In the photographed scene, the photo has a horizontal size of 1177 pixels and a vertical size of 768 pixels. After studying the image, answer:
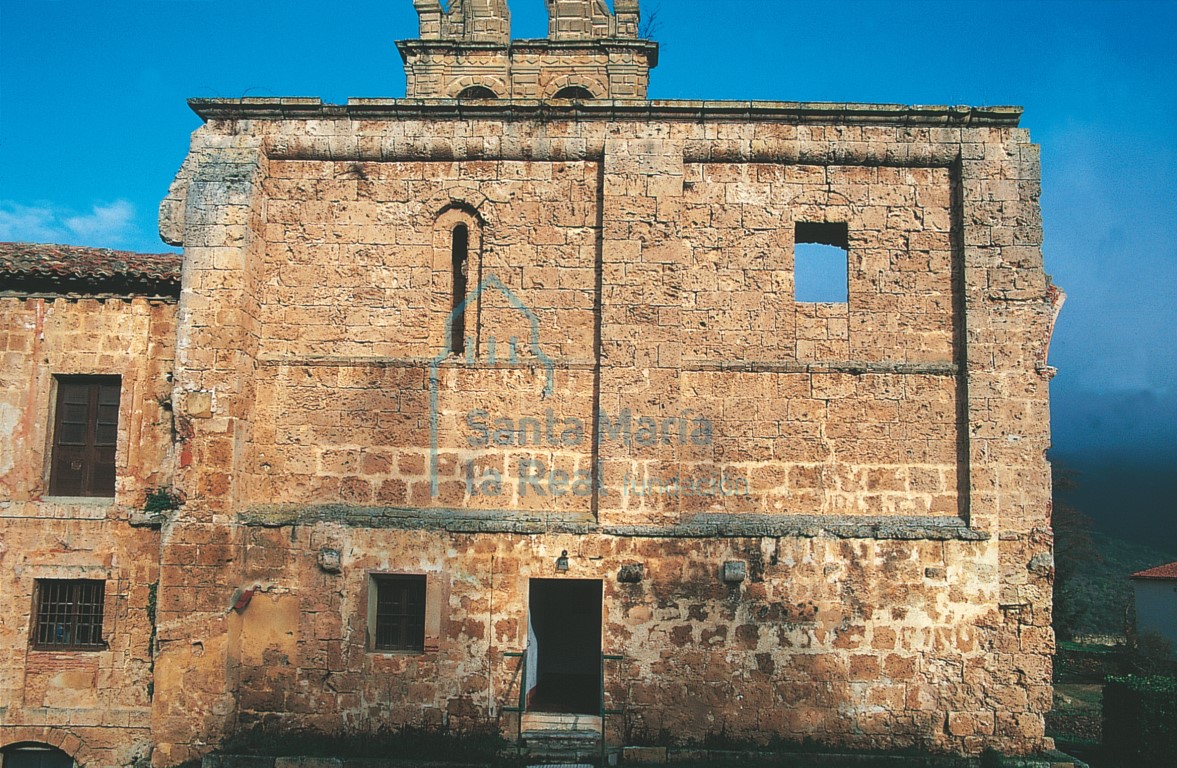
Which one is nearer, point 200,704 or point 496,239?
point 200,704

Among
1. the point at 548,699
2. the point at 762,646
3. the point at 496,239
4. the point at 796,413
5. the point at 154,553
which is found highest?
the point at 496,239

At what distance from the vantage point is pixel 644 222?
8883mm

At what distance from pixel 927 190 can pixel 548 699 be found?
288 inches

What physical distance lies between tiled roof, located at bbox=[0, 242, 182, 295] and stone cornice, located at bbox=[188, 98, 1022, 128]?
1.91 metres

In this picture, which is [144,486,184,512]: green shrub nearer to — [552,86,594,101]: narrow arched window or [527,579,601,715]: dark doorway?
[527,579,601,715]: dark doorway

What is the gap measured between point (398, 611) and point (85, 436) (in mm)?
4373

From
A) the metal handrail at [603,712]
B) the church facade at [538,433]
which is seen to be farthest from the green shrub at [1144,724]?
Answer: the metal handrail at [603,712]

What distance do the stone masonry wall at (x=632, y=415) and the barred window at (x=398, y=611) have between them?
25 centimetres

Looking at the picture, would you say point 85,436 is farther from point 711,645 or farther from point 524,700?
point 711,645

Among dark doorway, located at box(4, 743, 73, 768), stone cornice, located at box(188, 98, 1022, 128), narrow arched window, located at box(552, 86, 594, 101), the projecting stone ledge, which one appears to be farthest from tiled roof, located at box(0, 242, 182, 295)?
narrow arched window, located at box(552, 86, 594, 101)

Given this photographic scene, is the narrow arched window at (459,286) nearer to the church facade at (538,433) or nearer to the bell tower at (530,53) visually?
→ the church facade at (538,433)

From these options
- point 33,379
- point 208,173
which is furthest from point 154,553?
point 208,173

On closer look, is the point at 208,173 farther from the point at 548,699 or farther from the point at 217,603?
the point at 548,699

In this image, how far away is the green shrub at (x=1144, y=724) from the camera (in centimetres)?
972
